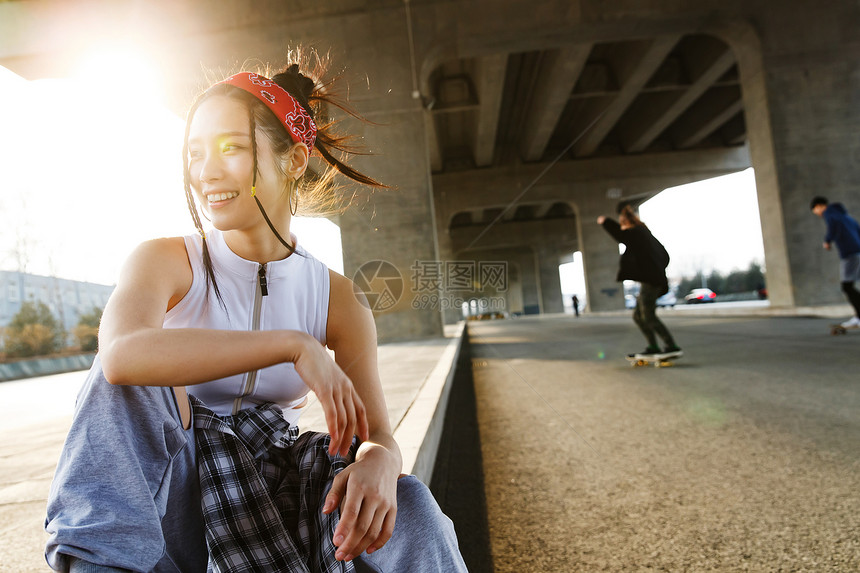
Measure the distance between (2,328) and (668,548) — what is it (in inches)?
802

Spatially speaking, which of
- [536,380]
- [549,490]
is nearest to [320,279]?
[549,490]

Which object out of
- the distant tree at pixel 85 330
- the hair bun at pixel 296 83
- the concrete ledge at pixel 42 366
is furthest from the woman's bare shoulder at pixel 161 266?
the distant tree at pixel 85 330

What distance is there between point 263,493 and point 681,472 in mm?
1984

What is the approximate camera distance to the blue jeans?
0.74 metres

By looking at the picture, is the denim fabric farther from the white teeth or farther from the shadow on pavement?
the shadow on pavement

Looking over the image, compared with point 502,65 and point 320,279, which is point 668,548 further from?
point 502,65

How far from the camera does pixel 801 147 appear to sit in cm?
1336

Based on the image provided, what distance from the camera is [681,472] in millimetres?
2305

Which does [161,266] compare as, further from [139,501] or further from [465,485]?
[465,485]

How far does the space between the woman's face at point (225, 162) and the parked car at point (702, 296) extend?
176 feet

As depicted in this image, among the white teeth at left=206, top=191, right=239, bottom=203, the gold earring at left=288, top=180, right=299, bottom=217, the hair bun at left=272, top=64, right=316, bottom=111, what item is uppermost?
the hair bun at left=272, top=64, right=316, bottom=111

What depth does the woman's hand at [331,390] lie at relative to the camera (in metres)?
0.88

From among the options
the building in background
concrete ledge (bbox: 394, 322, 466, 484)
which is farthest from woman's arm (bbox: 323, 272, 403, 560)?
the building in background

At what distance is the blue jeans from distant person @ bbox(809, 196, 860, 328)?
8.02m
